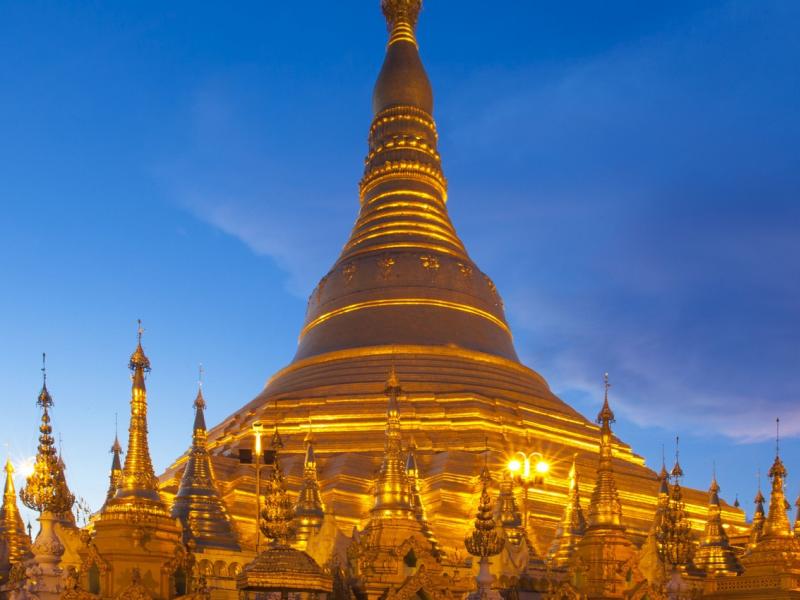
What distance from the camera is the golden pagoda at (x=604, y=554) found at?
18672 millimetres

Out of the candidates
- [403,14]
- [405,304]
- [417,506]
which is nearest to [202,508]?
[417,506]

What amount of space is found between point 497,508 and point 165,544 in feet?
29.9

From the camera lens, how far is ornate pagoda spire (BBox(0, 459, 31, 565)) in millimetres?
20000

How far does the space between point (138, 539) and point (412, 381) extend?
60.3 ft

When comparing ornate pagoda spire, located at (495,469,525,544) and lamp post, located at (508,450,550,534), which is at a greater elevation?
→ lamp post, located at (508,450,550,534)

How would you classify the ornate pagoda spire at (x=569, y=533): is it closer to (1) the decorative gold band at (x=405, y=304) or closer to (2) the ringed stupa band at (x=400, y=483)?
(2) the ringed stupa band at (x=400, y=483)

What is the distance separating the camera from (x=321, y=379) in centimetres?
3494

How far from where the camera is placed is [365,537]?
17094 millimetres

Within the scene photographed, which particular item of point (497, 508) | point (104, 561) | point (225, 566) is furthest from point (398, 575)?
point (497, 508)

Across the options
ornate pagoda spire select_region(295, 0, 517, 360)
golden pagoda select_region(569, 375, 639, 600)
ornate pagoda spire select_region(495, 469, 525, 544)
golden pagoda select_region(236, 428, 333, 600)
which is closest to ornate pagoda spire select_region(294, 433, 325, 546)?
ornate pagoda spire select_region(495, 469, 525, 544)

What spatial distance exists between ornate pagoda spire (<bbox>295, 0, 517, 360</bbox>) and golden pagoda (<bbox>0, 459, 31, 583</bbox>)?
16.7 metres

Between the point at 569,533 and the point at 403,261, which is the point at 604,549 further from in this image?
the point at 403,261

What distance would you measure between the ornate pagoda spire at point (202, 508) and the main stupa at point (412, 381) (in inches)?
163

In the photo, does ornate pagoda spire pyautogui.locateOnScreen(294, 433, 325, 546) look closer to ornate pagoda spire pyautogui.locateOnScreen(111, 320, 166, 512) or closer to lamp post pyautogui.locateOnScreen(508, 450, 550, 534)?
ornate pagoda spire pyautogui.locateOnScreen(111, 320, 166, 512)
